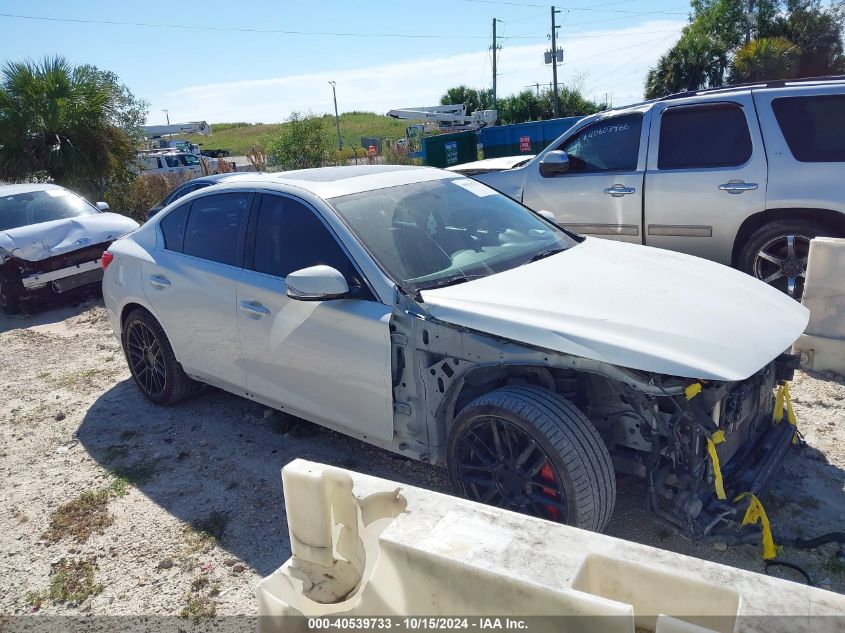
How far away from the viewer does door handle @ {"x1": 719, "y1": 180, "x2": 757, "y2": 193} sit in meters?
5.86

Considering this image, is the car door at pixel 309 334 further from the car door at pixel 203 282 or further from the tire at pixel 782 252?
the tire at pixel 782 252

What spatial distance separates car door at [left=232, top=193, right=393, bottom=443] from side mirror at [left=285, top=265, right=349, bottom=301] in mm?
142

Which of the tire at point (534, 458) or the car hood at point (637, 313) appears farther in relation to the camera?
the tire at point (534, 458)

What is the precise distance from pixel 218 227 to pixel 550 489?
8.91 ft

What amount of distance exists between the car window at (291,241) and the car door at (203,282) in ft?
0.60

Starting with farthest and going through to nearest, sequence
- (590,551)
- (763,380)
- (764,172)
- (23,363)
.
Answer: (23,363) → (764,172) → (763,380) → (590,551)

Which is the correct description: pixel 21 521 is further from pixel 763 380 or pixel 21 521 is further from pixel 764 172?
pixel 764 172

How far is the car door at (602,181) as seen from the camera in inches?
258

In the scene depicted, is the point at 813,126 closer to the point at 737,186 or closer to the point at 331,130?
the point at 737,186

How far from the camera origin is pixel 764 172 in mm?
5797

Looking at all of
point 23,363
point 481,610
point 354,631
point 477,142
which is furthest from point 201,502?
point 477,142

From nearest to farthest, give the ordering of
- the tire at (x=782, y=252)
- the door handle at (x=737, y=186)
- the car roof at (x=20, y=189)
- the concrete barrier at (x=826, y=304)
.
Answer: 1. the concrete barrier at (x=826, y=304)
2. the tire at (x=782, y=252)
3. the door handle at (x=737, y=186)
4. the car roof at (x=20, y=189)

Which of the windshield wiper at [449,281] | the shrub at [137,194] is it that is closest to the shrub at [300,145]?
the shrub at [137,194]

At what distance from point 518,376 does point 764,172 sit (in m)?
3.68
